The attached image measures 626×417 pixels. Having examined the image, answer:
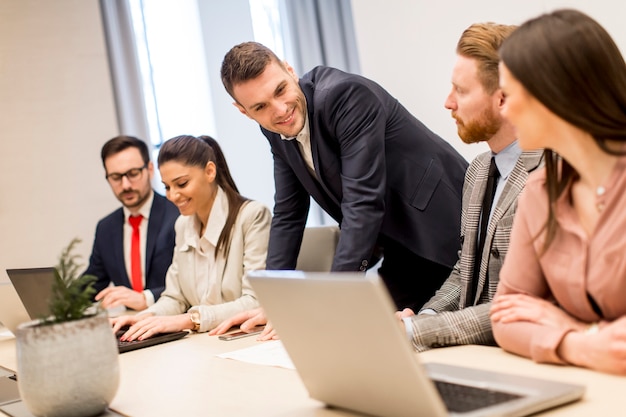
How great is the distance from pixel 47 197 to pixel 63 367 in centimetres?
369

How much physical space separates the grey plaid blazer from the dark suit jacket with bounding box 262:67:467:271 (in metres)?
0.34

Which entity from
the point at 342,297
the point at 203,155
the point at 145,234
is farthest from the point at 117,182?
the point at 342,297

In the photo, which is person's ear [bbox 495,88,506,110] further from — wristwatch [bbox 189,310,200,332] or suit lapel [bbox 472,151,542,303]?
wristwatch [bbox 189,310,200,332]

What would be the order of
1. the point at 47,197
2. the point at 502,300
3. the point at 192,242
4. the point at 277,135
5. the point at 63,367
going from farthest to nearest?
the point at 47,197 < the point at 192,242 < the point at 277,135 < the point at 502,300 < the point at 63,367

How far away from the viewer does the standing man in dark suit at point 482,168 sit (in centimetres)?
185

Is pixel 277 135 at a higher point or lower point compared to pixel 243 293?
higher

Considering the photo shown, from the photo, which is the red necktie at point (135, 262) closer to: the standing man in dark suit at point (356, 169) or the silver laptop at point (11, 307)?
the silver laptop at point (11, 307)

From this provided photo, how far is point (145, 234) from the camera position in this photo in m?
3.83

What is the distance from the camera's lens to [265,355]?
179cm

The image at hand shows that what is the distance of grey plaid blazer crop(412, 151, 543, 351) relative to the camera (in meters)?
1.61

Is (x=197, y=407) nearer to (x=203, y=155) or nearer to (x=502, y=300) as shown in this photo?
(x=502, y=300)

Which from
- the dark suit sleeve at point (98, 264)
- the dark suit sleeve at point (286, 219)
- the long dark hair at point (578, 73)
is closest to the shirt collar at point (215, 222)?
the dark suit sleeve at point (286, 219)

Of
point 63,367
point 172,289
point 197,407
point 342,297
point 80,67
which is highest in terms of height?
point 80,67

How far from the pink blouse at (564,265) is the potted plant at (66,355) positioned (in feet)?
2.38
